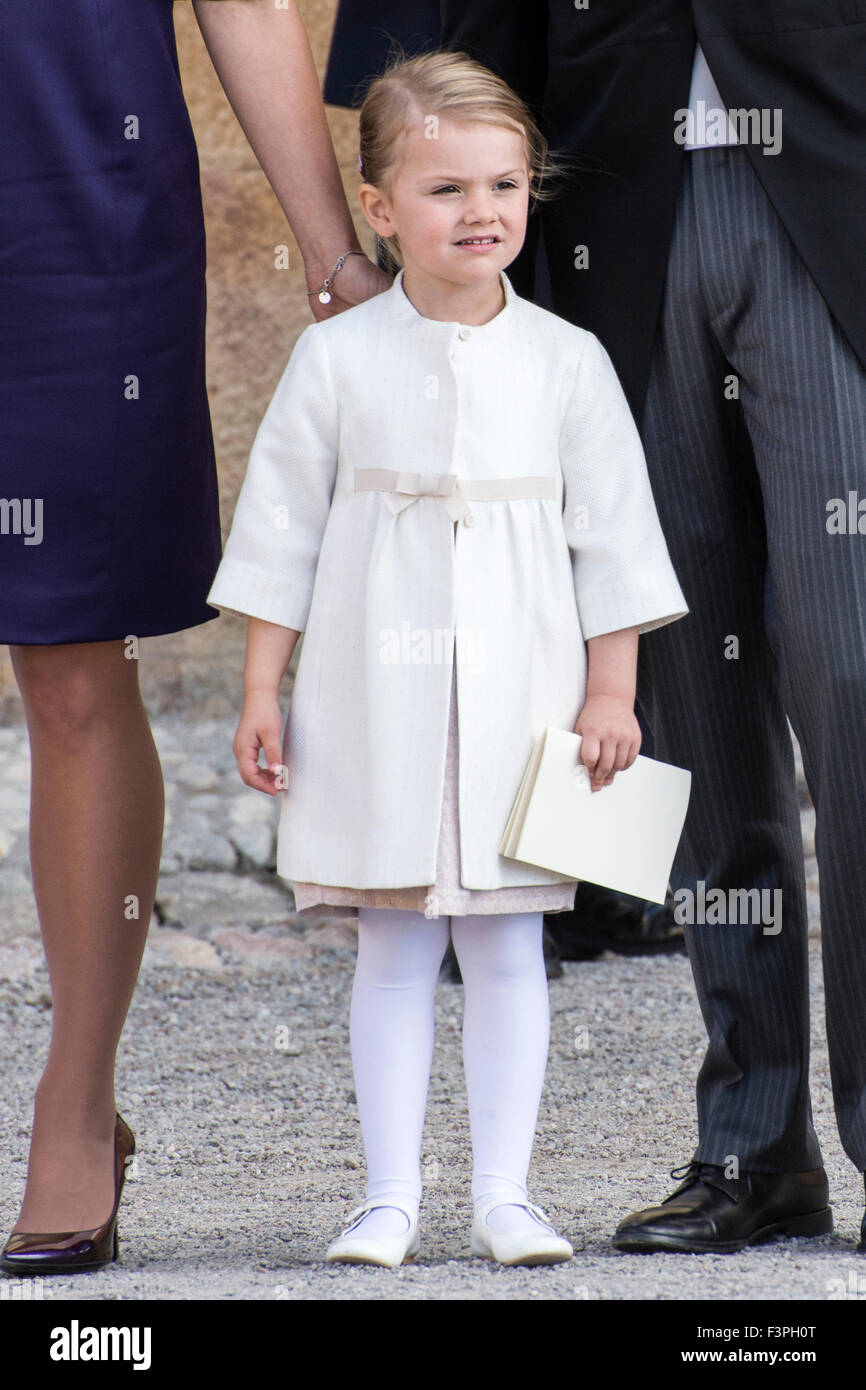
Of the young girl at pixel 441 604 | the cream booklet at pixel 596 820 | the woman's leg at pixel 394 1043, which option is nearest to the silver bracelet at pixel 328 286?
the young girl at pixel 441 604

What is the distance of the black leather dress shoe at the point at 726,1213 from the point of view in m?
2.07

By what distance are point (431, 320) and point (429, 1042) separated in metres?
0.78

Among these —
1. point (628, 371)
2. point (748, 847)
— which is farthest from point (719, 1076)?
point (628, 371)

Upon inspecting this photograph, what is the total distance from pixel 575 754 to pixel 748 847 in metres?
0.32

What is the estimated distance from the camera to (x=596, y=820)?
198 centimetres

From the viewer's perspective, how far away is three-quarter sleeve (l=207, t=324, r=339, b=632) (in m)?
2.01

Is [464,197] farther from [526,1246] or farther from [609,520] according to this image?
[526,1246]

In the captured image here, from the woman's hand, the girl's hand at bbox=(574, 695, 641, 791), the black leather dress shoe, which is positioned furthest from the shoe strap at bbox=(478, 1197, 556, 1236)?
the woman's hand

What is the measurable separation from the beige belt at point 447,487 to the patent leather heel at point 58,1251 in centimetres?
86

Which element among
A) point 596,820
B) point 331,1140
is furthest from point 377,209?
point 331,1140

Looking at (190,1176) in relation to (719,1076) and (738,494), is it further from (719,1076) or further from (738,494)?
(738,494)

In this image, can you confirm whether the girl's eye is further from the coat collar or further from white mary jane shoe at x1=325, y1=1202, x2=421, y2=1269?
white mary jane shoe at x1=325, y1=1202, x2=421, y2=1269

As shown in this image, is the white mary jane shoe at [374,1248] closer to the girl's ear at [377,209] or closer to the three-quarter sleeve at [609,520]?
the three-quarter sleeve at [609,520]

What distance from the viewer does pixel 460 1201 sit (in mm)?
2385
